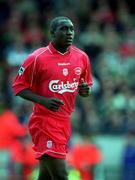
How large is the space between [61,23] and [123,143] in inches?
218

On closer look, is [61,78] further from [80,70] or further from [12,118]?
[12,118]

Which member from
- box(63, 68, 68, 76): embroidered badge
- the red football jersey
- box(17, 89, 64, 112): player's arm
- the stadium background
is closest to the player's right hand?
box(17, 89, 64, 112): player's arm

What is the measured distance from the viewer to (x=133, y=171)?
13.2 metres

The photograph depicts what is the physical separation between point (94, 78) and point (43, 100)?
6.92 meters

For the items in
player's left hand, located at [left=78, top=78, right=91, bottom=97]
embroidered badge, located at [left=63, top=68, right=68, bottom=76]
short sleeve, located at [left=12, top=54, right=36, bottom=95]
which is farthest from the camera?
player's left hand, located at [left=78, top=78, right=91, bottom=97]

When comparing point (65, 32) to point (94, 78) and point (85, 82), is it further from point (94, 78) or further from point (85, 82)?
point (94, 78)

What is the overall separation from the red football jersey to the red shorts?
7cm

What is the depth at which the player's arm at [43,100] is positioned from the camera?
8.59 m

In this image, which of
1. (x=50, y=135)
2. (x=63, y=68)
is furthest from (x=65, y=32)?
(x=50, y=135)

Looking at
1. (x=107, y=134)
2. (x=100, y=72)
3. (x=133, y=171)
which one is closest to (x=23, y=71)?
(x=133, y=171)

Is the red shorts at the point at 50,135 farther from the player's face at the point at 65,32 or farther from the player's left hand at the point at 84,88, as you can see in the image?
the player's face at the point at 65,32

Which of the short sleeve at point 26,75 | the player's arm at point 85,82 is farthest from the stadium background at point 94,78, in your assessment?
the short sleeve at point 26,75

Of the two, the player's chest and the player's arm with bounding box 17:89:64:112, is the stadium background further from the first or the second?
the player's arm with bounding box 17:89:64:112

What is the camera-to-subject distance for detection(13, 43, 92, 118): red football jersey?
8875 millimetres
